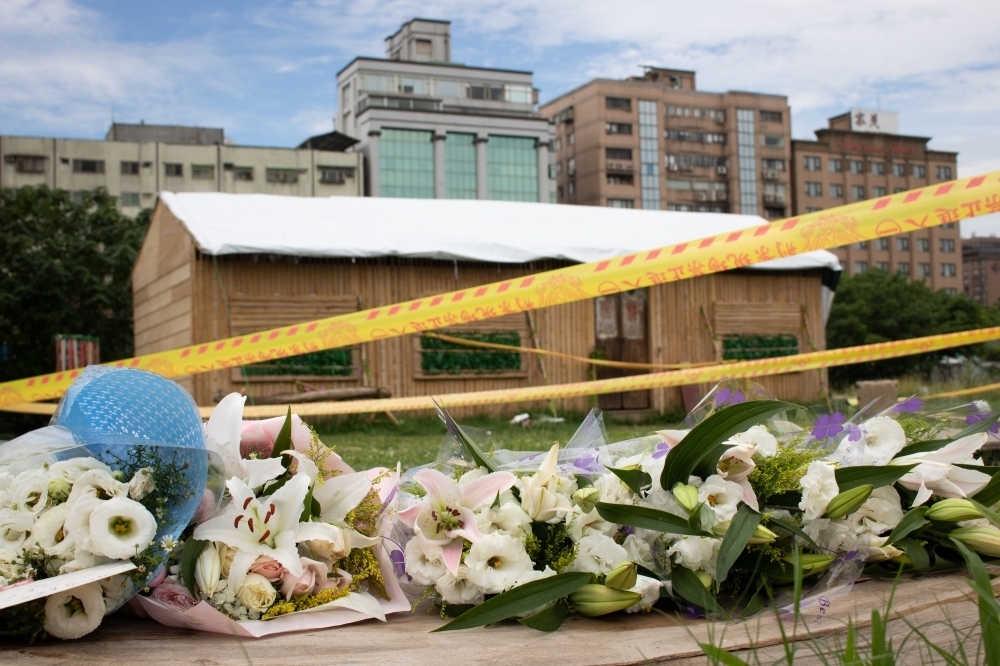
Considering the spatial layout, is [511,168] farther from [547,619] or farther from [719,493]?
[547,619]

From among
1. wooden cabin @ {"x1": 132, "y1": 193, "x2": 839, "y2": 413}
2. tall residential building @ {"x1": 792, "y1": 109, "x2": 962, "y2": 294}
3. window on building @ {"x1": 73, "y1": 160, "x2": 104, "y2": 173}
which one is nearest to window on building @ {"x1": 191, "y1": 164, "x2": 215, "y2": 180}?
window on building @ {"x1": 73, "y1": 160, "x2": 104, "y2": 173}

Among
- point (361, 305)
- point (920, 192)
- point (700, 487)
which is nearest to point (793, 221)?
point (920, 192)

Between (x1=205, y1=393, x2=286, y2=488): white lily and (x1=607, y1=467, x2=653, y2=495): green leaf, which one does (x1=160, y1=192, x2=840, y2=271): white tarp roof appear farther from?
(x1=607, y1=467, x2=653, y2=495): green leaf

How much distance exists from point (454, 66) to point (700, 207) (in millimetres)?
32586

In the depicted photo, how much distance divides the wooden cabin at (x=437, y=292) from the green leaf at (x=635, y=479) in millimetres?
11681

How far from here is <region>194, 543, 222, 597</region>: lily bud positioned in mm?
1679

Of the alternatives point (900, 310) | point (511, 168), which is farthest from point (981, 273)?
point (900, 310)

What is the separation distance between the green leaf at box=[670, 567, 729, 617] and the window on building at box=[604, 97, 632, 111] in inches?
4098

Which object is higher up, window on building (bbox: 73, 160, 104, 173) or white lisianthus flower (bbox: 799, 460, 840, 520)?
window on building (bbox: 73, 160, 104, 173)

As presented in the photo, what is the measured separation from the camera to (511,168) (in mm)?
86562

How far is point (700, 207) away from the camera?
108 m

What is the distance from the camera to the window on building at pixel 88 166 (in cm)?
7262

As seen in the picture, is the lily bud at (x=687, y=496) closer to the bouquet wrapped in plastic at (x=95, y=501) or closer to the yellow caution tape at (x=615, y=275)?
the bouquet wrapped in plastic at (x=95, y=501)

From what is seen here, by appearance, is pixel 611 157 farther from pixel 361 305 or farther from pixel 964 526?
pixel 964 526
